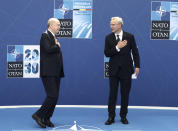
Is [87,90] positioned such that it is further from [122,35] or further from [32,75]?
[122,35]

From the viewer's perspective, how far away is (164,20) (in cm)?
521

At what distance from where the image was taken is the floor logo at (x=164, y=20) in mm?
5199

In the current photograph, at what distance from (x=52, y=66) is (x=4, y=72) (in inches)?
64.0

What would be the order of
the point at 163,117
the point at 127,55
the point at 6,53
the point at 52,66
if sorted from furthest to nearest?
the point at 6,53
the point at 163,117
the point at 127,55
the point at 52,66

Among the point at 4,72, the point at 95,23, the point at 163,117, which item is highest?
the point at 95,23

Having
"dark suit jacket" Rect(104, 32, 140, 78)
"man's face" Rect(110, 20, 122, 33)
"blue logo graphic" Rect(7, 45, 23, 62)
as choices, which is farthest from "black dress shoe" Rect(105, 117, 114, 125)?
"blue logo graphic" Rect(7, 45, 23, 62)

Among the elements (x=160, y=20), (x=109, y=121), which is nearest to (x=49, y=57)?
(x=109, y=121)

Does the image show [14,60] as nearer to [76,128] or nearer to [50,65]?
[50,65]

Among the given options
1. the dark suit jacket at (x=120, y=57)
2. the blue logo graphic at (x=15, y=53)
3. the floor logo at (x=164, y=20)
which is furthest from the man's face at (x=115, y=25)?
the blue logo graphic at (x=15, y=53)

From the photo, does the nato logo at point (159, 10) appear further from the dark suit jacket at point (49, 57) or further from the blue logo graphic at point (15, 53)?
the blue logo graphic at point (15, 53)

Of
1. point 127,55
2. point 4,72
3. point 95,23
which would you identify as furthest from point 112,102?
point 4,72

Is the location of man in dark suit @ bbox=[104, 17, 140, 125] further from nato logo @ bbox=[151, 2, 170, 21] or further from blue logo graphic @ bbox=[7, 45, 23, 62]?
blue logo graphic @ bbox=[7, 45, 23, 62]

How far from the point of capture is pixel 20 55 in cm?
516

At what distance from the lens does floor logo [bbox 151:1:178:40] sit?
5.20m
